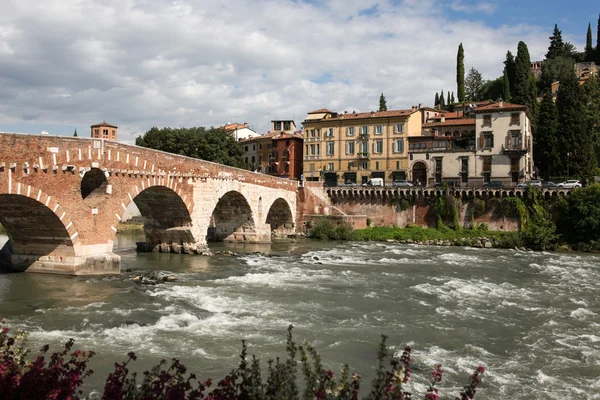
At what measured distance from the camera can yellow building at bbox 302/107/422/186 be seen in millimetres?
57188

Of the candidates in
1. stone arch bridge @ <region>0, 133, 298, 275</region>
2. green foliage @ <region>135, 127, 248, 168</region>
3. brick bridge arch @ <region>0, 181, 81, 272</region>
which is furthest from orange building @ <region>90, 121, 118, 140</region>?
brick bridge arch @ <region>0, 181, 81, 272</region>

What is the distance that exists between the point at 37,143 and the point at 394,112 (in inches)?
1774

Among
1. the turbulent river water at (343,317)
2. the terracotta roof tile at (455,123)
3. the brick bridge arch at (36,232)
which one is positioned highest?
the terracotta roof tile at (455,123)

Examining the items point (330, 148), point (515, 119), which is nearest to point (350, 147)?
point (330, 148)

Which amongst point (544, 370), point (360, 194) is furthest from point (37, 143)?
point (360, 194)

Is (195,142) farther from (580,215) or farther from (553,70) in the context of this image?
(553,70)

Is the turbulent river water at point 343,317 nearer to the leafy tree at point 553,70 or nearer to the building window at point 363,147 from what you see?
the building window at point 363,147

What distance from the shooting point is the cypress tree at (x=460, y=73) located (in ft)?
285

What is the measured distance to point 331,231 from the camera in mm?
44969

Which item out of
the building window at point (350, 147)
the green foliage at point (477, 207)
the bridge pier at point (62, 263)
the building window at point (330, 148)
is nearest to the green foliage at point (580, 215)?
the green foliage at point (477, 207)

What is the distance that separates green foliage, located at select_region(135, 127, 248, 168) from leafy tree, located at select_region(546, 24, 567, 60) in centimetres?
6787

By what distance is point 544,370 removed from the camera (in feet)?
41.7

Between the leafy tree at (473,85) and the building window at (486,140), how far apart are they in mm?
44180

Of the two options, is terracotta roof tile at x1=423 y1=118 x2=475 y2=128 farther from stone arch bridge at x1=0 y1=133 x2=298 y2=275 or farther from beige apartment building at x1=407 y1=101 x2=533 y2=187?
stone arch bridge at x1=0 y1=133 x2=298 y2=275
